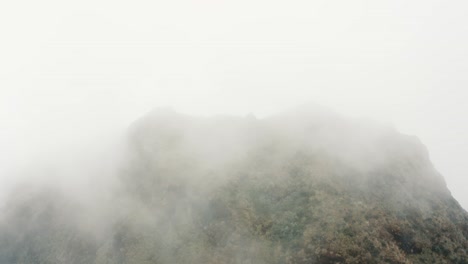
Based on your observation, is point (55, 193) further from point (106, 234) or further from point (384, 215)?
point (384, 215)

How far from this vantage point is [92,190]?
76938mm

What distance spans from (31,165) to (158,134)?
5322 cm

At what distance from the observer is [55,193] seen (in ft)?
266

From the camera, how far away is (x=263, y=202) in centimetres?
5394

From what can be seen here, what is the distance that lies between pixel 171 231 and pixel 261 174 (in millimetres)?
16939

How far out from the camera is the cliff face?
149 ft

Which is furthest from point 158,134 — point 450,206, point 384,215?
point 450,206

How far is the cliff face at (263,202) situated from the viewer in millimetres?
45312

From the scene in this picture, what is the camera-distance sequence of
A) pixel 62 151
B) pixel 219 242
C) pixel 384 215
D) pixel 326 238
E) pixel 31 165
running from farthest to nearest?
pixel 62 151
pixel 31 165
pixel 219 242
pixel 384 215
pixel 326 238

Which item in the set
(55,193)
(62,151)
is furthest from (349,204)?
(62,151)

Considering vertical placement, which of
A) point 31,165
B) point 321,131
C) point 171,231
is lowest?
point 31,165

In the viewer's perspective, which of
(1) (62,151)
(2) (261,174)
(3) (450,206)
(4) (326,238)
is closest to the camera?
(4) (326,238)

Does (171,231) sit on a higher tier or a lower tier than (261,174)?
lower

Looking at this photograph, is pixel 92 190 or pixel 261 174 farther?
pixel 92 190
